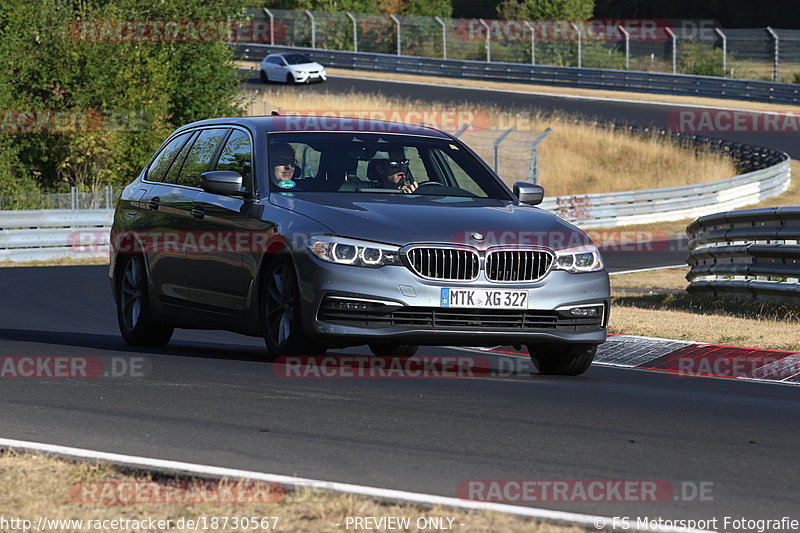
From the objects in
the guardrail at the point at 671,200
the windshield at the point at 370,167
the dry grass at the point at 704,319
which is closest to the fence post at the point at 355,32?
the guardrail at the point at 671,200

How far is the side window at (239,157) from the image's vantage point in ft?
33.5

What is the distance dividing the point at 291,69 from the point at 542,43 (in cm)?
1220

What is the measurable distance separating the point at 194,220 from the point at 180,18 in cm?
2981

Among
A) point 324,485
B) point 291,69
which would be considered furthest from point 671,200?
point 324,485

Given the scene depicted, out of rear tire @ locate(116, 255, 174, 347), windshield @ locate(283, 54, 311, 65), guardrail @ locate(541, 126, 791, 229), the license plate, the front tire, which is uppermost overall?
the license plate

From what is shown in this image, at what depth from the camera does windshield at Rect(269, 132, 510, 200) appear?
9969 millimetres

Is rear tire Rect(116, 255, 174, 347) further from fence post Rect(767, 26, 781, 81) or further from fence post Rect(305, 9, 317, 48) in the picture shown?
fence post Rect(305, 9, 317, 48)

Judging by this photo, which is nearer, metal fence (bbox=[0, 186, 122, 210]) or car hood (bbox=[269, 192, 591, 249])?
car hood (bbox=[269, 192, 591, 249])

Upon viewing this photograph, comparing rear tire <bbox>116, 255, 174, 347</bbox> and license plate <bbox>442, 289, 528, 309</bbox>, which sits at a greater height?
license plate <bbox>442, 289, 528, 309</bbox>

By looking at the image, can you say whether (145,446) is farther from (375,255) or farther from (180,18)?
(180,18)

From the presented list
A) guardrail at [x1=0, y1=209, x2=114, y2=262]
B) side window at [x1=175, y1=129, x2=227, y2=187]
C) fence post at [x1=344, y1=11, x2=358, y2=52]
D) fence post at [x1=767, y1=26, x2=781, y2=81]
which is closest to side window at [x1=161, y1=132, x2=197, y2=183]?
side window at [x1=175, y1=129, x2=227, y2=187]

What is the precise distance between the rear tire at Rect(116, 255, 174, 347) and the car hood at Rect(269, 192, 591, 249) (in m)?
2.11

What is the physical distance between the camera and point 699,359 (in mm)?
11508

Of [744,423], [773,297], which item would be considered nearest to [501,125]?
[773,297]
